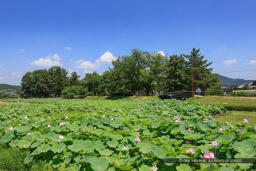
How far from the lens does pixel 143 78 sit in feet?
112

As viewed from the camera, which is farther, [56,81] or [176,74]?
[56,81]

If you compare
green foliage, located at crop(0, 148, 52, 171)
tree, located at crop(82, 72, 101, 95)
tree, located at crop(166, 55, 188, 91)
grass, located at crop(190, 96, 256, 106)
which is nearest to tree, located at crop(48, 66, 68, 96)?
tree, located at crop(82, 72, 101, 95)

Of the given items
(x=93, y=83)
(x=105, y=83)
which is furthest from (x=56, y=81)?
(x=105, y=83)

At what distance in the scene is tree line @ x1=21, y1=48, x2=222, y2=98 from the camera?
31.5 m

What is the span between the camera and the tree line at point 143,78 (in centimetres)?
3145

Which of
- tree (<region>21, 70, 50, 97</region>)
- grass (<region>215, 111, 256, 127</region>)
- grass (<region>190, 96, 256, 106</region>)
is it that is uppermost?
tree (<region>21, 70, 50, 97</region>)

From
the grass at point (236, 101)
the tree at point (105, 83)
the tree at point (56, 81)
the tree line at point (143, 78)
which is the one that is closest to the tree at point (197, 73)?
the tree line at point (143, 78)

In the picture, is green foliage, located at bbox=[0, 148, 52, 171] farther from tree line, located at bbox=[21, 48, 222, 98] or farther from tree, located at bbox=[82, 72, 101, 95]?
tree, located at bbox=[82, 72, 101, 95]

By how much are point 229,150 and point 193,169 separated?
2.51 feet

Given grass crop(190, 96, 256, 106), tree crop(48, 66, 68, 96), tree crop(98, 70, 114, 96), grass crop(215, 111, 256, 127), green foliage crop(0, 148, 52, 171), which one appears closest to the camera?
green foliage crop(0, 148, 52, 171)

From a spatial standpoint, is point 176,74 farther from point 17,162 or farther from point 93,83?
point 17,162

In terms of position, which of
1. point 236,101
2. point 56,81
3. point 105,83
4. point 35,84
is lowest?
point 236,101

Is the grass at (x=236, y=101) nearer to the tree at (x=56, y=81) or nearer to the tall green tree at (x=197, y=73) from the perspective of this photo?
the tall green tree at (x=197, y=73)

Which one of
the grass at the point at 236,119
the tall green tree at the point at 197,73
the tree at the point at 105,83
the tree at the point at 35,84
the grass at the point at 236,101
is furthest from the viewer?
the tree at the point at 35,84
